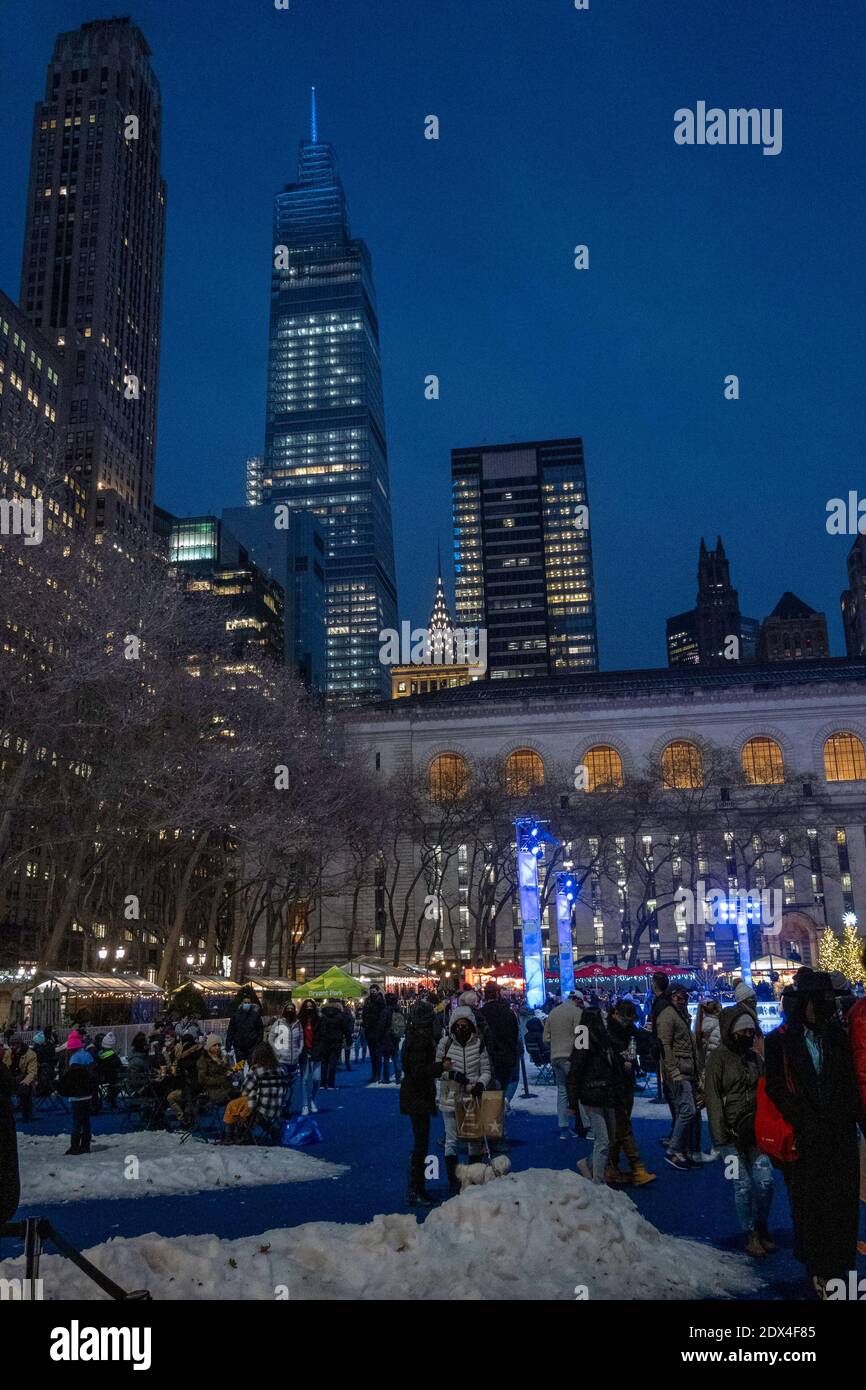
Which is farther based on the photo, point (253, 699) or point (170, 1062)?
point (253, 699)

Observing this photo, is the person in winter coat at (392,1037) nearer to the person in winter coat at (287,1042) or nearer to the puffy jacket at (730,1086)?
the person in winter coat at (287,1042)

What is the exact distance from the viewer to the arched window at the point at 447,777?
221 ft

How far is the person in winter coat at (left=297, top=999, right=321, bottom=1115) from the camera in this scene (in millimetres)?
19688

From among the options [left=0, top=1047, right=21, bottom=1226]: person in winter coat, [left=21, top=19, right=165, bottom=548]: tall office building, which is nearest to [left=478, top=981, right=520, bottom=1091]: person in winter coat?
[left=0, top=1047, right=21, bottom=1226]: person in winter coat

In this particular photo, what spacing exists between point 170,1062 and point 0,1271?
11464 mm

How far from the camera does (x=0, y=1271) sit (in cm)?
Result: 757

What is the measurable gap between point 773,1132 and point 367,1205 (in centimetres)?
497

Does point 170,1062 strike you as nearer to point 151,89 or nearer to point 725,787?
point 725,787

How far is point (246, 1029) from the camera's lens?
65.2 feet

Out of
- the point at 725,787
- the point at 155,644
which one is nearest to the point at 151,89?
the point at 725,787

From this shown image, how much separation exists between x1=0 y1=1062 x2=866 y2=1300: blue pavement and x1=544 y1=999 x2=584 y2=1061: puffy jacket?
117cm

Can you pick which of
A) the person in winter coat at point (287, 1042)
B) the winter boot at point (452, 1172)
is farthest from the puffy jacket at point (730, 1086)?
the person in winter coat at point (287, 1042)

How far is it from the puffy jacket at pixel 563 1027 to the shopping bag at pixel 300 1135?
11.9 feet

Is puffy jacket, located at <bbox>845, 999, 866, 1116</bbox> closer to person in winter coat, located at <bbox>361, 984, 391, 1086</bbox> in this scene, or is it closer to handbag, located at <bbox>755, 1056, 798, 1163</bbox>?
handbag, located at <bbox>755, 1056, 798, 1163</bbox>
